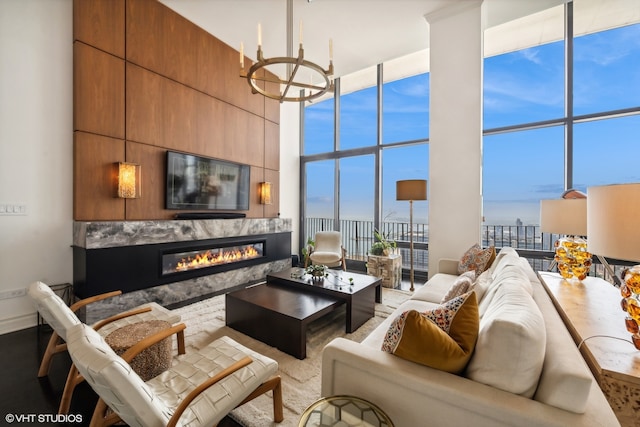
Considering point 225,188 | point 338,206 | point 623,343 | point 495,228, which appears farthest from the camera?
point 338,206

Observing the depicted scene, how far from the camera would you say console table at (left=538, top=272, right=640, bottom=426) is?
3.26ft

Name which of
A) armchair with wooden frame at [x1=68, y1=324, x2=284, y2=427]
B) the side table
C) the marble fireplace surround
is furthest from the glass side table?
the side table

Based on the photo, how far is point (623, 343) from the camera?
1.19m

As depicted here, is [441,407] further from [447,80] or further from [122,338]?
[447,80]

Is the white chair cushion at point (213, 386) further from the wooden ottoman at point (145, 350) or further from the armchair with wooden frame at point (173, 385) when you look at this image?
the wooden ottoman at point (145, 350)

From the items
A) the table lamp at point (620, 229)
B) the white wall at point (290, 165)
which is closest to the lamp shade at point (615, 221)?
the table lamp at point (620, 229)

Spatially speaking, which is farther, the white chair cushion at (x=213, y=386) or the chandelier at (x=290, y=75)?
the chandelier at (x=290, y=75)

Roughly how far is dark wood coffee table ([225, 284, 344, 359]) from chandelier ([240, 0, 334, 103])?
2.00 meters

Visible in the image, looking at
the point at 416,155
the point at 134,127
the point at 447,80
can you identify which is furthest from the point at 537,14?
the point at 134,127

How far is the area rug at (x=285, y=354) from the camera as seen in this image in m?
1.66

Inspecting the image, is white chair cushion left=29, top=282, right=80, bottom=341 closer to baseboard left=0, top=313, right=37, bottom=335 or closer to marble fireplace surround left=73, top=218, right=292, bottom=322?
marble fireplace surround left=73, top=218, right=292, bottom=322

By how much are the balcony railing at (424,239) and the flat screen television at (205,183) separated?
2149mm

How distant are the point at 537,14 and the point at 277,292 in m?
5.39

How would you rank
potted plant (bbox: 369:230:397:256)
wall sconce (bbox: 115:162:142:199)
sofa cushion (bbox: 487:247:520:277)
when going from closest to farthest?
sofa cushion (bbox: 487:247:520:277) → wall sconce (bbox: 115:162:142:199) → potted plant (bbox: 369:230:397:256)
